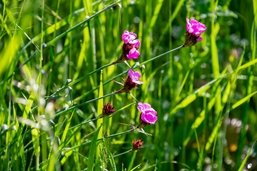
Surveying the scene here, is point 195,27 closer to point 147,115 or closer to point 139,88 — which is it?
point 147,115

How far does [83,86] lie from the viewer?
2086 millimetres

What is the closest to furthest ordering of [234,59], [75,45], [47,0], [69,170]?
[69,170] < [75,45] < [47,0] < [234,59]

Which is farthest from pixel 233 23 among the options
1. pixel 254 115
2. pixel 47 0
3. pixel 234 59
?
pixel 47 0

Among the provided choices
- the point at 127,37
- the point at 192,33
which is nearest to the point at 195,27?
the point at 192,33

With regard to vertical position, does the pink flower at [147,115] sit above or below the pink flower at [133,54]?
below

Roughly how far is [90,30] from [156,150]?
0.37m

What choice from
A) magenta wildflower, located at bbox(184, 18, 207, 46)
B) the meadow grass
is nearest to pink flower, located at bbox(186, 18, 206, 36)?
magenta wildflower, located at bbox(184, 18, 207, 46)

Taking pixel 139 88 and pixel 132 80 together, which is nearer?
pixel 132 80

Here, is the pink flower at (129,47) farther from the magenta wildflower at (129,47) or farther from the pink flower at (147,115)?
the pink flower at (147,115)

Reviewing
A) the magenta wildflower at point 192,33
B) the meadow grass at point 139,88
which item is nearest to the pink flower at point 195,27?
the magenta wildflower at point 192,33

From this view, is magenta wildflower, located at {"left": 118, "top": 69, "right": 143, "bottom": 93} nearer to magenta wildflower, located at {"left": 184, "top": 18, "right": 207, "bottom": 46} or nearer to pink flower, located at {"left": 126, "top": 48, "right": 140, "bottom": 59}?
pink flower, located at {"left": 126, "top": 48, "right": 140, "bottom": 59}

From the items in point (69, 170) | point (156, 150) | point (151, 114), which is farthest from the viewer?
point (156, 150)

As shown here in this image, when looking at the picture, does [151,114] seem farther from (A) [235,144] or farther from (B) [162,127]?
(A) [235,144]

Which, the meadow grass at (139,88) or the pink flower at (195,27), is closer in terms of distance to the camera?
the pink flower at (195,27)
